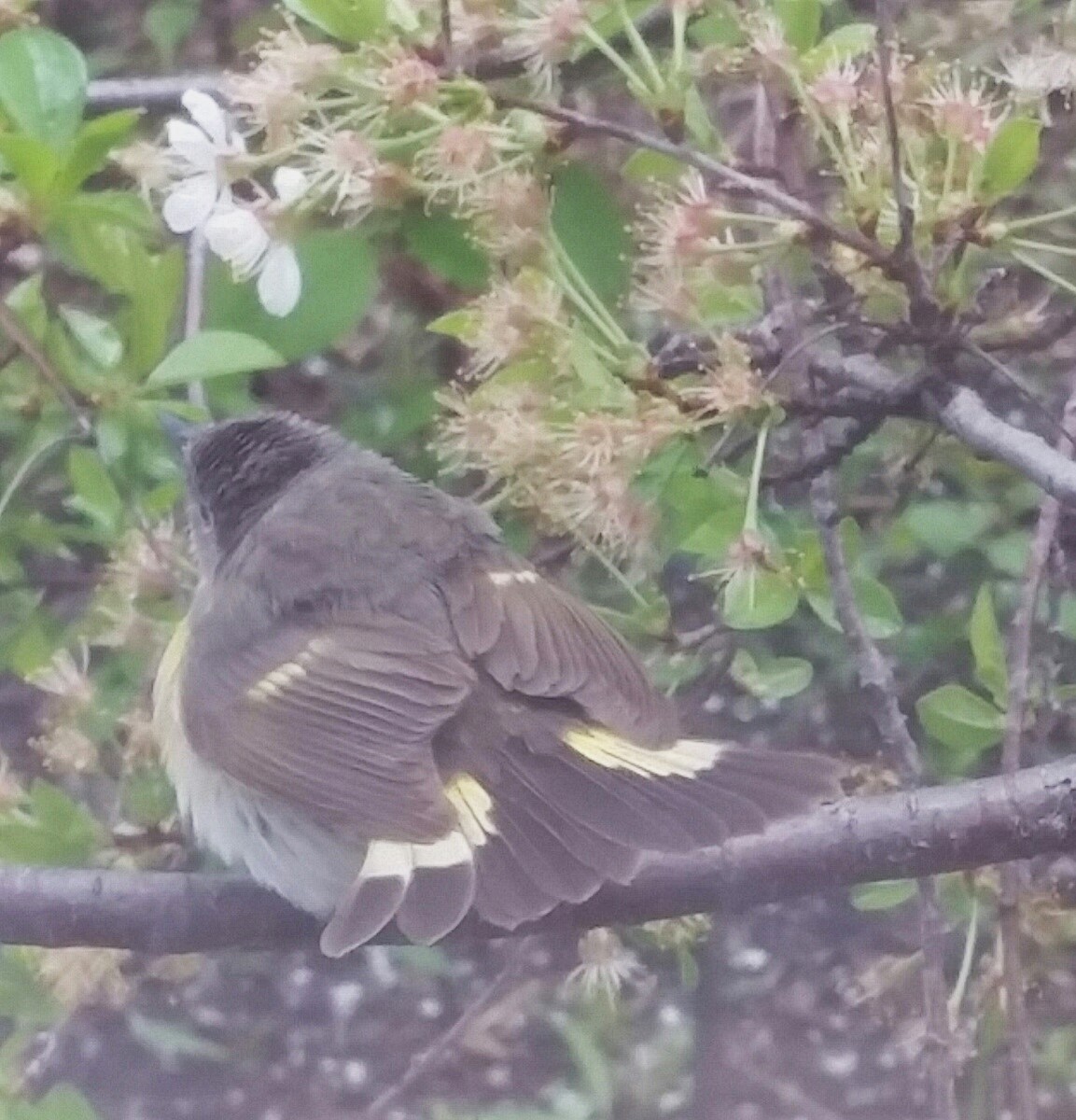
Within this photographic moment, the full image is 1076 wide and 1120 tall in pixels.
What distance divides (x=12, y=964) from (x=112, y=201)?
0.52 m

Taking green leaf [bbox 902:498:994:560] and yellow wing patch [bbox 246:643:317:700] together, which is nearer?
yellow wing patch [bbox 246:643:317:700]

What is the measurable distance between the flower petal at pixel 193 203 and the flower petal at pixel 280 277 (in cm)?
4

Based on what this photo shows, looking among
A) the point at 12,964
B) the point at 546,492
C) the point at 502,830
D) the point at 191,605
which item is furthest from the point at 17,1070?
the point at 546,492

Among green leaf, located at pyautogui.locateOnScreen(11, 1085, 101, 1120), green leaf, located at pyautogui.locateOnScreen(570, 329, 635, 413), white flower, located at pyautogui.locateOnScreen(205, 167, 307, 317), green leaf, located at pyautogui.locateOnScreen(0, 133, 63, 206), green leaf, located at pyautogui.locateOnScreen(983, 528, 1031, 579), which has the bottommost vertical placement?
green leaf, located at pyautogui.locateOnScreen(11, 1085, 101, 1120)

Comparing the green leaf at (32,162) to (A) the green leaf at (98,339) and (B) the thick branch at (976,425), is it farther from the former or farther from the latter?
(B) the thick branch at (976,425)

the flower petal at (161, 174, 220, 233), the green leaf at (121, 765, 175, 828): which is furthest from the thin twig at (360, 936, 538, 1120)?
the flower petal at (161, 174, 220, 233)

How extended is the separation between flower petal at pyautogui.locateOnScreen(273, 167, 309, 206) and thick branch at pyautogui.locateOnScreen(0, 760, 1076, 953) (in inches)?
14.9

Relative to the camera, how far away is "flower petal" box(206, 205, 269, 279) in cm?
112

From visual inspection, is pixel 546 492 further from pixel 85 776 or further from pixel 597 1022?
pixel 597 1022

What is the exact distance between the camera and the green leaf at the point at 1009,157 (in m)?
0.98

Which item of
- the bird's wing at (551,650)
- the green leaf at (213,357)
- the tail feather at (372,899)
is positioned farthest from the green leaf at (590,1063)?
the green leaf at (213,357)

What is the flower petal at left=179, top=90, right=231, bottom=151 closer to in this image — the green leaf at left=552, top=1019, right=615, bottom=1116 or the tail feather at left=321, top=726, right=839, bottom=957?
the tail feather at left=321, top=726, right=839, bottom=957

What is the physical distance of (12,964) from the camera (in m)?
1.40

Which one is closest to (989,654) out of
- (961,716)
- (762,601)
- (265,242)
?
(961,716)
